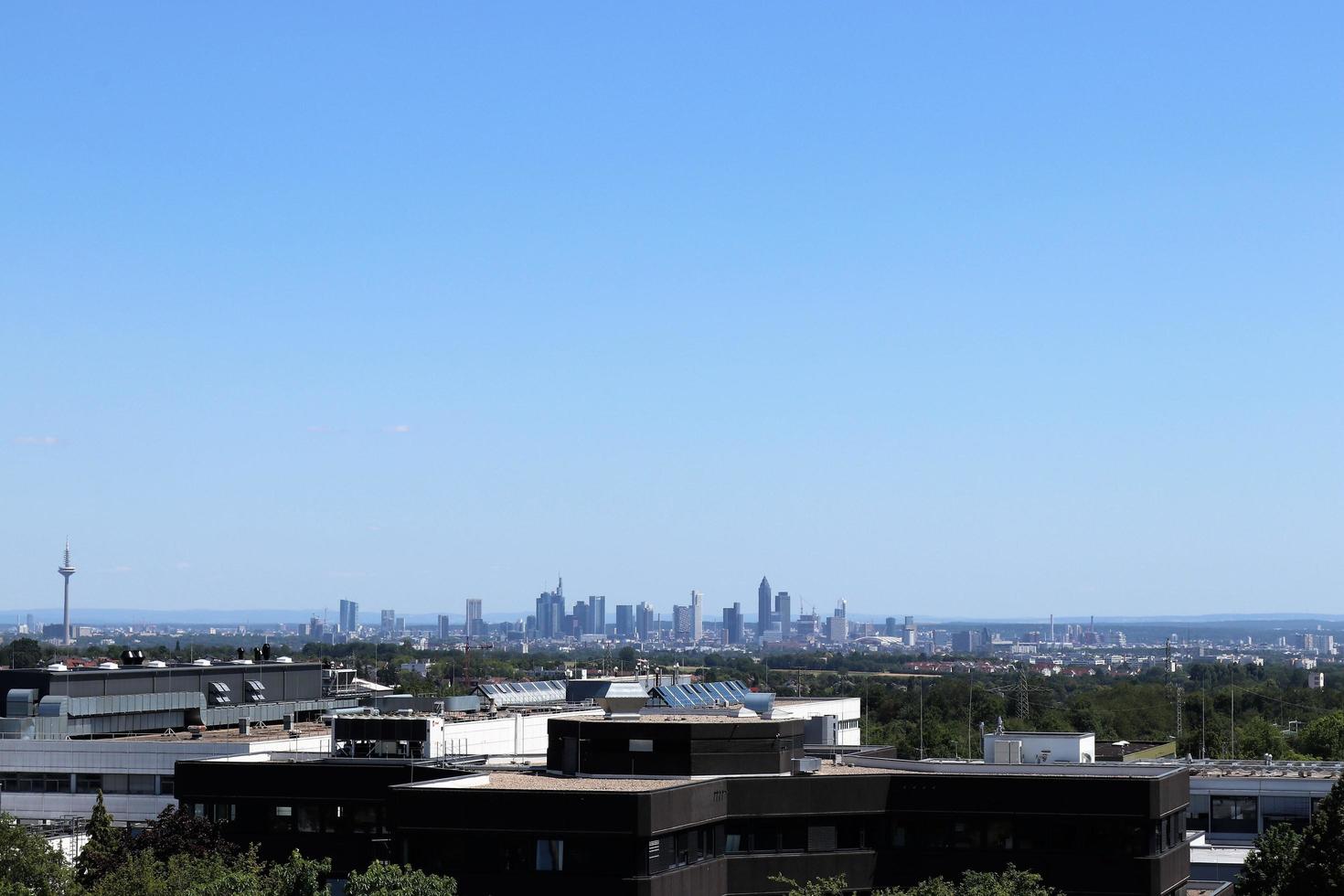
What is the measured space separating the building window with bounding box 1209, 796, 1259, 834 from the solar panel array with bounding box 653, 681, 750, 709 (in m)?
27.8

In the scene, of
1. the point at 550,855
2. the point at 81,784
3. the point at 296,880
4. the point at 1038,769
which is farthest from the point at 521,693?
the point at 550,855

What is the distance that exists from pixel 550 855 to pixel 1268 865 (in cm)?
3390

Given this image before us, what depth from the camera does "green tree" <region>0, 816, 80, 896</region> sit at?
244 feet

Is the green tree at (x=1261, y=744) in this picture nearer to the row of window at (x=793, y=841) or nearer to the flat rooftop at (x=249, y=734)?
the flat rooftop at (x=249, y=734)

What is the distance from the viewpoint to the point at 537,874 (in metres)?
66.1

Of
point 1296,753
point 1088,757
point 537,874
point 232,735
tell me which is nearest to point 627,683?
point 232,735

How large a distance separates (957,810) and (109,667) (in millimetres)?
65449

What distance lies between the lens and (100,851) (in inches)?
3063

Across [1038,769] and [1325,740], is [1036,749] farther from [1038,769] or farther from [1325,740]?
[1325,740]

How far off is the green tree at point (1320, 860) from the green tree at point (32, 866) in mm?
47515

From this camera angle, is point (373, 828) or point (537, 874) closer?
point (537, 874)

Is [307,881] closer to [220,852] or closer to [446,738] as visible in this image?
[220,852]

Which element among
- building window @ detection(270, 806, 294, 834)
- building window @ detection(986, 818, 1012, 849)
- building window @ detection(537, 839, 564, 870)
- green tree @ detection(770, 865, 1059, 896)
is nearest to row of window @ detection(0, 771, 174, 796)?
building window @ detection(270, 806, 294, 834)

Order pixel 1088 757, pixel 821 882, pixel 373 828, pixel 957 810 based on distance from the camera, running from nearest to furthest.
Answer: pixel 821 882 < pixel 957 810 < pixel 373 828 < pixel 1088 757
